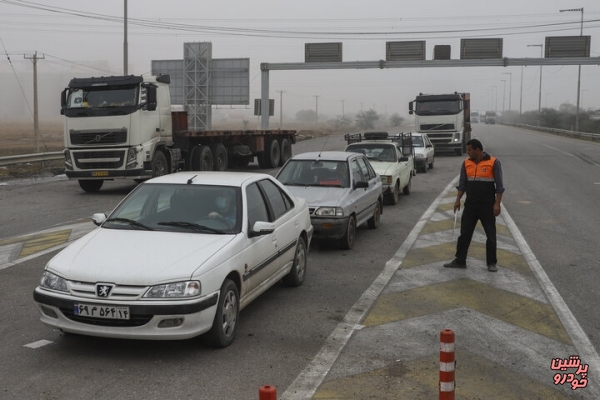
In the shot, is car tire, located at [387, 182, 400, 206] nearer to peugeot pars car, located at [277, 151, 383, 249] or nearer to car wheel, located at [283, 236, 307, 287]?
peugeot pars car, located at [277, 151, 383, 249]

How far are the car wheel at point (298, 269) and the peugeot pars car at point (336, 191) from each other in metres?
1.84

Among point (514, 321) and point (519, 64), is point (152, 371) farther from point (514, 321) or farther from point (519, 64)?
point (519, 64)

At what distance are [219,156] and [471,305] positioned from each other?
52.3ft

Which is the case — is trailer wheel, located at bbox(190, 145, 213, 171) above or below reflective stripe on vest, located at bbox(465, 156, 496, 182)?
below

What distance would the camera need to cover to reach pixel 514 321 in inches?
265

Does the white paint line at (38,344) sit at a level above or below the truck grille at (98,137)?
below

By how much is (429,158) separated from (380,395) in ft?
73.0

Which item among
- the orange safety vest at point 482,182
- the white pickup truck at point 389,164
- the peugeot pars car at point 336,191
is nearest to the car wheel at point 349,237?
the peugeot pars car at point 336,191

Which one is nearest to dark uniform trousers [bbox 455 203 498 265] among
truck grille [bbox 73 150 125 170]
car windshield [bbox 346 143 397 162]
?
car windshield [bbox 346 143 397 162]

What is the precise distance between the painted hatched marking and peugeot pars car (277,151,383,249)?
2277mm

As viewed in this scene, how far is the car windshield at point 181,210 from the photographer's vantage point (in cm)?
645

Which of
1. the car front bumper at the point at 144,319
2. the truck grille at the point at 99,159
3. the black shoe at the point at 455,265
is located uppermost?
the truck grille at the point at 99,159

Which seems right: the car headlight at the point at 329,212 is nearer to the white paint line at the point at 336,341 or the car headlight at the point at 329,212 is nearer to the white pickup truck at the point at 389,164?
the white paint line at the point at 336,341

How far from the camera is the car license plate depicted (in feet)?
17.3
